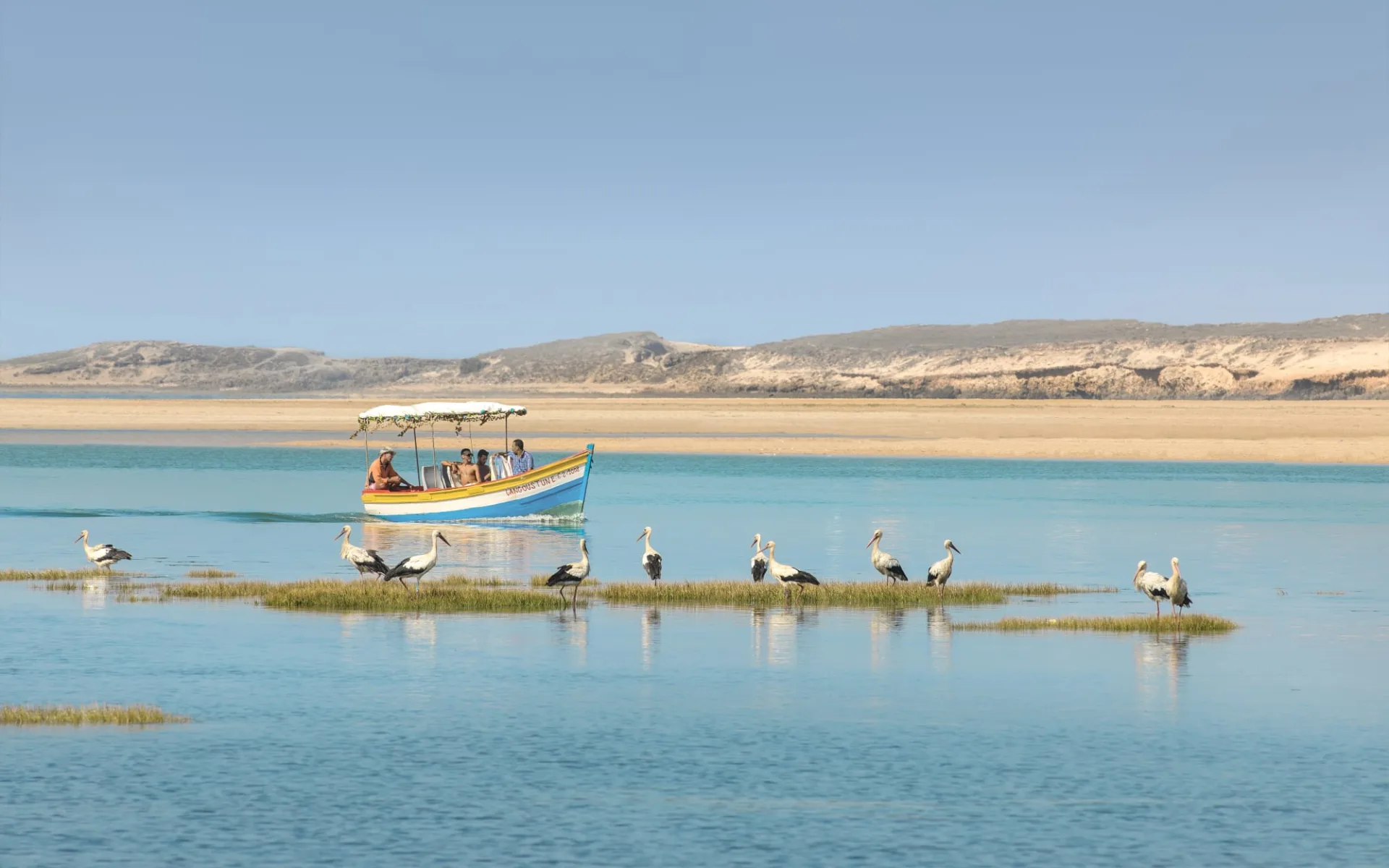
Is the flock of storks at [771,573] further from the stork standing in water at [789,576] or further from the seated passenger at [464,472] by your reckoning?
the seated passenger at [464,472]

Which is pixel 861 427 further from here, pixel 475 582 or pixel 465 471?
pixel 475 582

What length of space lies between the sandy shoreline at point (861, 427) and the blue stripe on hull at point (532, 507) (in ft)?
117

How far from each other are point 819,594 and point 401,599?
7.09m

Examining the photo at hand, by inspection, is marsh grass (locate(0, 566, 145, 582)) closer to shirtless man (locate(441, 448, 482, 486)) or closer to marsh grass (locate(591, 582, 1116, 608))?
marsh grass (locate(591, 582, 1116, 608))

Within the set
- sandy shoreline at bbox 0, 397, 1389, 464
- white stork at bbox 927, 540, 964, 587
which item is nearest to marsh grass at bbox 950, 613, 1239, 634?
white stork at bbox 927, 540, 964, 587

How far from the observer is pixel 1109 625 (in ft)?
82.8

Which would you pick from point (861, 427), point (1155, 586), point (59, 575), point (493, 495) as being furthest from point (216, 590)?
point (861, 427)

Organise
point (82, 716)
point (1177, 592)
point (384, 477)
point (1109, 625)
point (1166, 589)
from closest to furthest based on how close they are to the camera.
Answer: point (82, 716)
point (1177, 592)
point (1166, 589)
point (1109, 625)
point (384, 477)

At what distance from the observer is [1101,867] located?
1309 centimetres

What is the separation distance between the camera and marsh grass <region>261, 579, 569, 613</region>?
2705 centimetres

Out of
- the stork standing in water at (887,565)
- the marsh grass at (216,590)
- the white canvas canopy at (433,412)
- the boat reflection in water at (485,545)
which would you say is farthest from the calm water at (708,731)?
the white canvas canopy at (433,412)

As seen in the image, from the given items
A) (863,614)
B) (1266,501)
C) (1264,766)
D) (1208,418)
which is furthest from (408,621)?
(1208,418)

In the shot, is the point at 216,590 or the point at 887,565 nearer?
the point at 216,590

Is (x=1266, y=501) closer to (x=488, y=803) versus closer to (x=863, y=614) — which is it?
(x=863, y=614)
